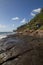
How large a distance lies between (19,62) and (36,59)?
6.53 feet

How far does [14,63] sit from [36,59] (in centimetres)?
254

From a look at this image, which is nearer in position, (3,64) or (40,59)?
(3,64)

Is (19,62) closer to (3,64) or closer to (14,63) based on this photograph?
(14,63)

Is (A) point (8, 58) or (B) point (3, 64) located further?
(A) point (8, 58)

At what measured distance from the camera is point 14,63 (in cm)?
1269

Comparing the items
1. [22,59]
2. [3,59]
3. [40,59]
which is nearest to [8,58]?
[3,59]

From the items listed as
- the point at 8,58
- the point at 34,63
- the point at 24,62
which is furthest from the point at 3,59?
the point at 34,63

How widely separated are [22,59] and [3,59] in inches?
79.9

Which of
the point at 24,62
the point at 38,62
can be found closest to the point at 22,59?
the point at 24,62

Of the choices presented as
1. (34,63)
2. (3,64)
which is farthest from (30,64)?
(3,64)

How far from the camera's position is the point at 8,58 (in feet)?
46.5

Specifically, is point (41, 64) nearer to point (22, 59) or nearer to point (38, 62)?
point (38, 62)

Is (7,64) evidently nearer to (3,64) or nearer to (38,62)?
(3,64)

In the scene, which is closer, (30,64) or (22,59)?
(30,64)
